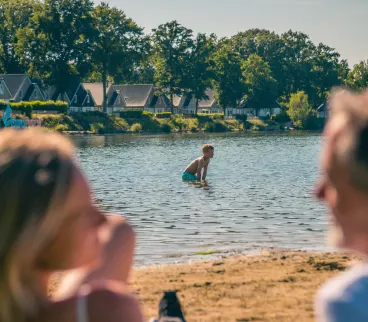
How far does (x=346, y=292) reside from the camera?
1975 millimetres

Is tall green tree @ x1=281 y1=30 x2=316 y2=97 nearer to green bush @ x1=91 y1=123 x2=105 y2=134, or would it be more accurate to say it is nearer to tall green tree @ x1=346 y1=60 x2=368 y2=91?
tall green tree @ x1=346 y1=60 x2=368 y2=91

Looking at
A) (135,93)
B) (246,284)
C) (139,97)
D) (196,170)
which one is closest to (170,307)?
(246,284)

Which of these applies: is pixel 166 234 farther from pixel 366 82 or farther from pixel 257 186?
pixel 366 82

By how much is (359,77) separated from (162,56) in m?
38.9

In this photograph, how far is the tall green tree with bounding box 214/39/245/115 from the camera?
122 m

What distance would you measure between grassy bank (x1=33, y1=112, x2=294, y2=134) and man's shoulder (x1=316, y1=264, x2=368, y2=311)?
267 feet

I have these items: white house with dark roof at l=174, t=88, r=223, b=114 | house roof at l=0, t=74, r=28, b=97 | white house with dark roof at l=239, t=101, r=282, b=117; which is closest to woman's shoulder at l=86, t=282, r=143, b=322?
house roof at l=0, t=74, r=28, b=97

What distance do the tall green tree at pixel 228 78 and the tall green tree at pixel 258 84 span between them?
414 cm

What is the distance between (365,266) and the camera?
207 cm

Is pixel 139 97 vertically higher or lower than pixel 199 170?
lower

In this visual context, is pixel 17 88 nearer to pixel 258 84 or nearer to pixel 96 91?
pixel 96 91

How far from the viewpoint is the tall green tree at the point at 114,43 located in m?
99.8

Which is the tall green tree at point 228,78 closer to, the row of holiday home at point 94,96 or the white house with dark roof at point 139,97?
the row of holiday home at point 94,96

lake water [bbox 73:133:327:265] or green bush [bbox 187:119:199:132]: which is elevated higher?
lake water [bbox 73:133:327:265]
